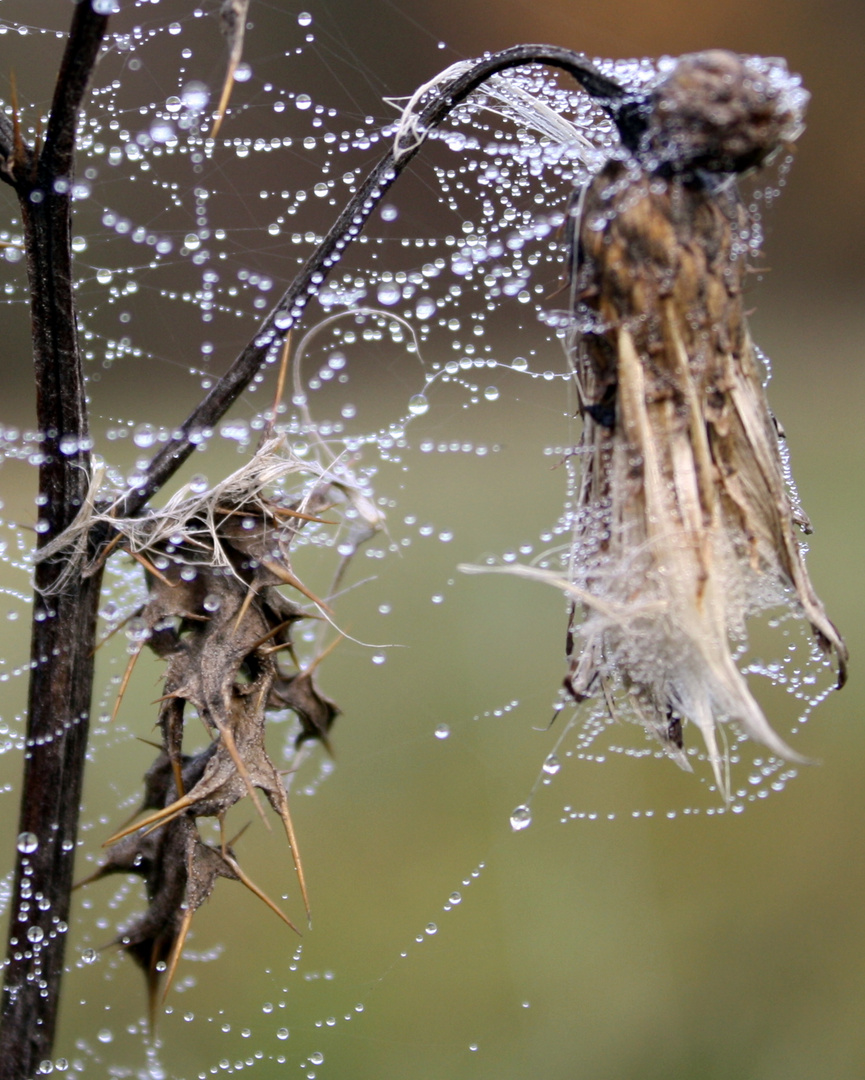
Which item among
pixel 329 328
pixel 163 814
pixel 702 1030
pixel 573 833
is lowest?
pixel 702 1030

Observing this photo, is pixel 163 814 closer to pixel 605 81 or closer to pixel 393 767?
pixel 605 81

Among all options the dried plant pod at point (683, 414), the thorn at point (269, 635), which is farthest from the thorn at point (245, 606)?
the dried plant pod at point (683, 414)

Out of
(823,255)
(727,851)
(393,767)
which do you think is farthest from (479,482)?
(823,255)

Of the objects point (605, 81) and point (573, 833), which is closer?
point (605, 81)

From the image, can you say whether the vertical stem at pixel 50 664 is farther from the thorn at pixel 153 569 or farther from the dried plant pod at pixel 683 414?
the dried plant pod at pixel 683 414

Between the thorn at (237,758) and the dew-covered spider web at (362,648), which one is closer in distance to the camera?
the thorn at (237,758)

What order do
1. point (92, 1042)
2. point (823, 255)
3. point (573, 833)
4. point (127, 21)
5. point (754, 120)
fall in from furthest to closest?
point (823, 255) → point (573, 833) → point (127, 21) → point (92, 1042) → point (754, 120)

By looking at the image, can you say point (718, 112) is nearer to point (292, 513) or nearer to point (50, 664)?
point (292, 513)
